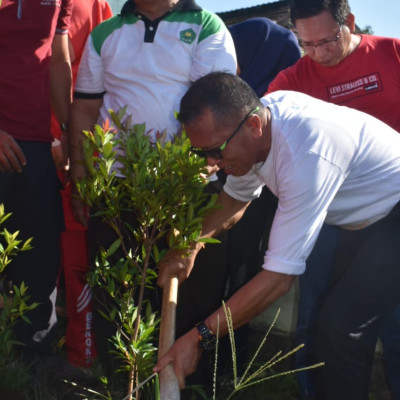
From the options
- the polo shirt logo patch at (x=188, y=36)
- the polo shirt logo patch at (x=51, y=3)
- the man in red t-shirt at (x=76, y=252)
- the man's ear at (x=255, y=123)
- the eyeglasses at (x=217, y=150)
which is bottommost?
the man in red t-shirt at (x=76, y=252)

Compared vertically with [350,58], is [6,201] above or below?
below

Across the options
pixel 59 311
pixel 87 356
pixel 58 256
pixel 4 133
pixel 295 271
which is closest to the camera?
pixel 295 271

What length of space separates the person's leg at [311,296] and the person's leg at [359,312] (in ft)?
2.22

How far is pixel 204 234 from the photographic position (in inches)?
123

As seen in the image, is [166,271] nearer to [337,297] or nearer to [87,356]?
[337,297]

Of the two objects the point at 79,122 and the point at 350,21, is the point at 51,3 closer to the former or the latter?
the point at 79,122

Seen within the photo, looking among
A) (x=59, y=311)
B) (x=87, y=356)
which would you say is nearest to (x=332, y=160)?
(x=87, y=356)

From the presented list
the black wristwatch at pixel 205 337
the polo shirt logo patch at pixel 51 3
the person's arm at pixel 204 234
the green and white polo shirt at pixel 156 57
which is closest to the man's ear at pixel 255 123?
the person's arm at pixel 204 234

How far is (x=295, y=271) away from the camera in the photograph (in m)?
2.66

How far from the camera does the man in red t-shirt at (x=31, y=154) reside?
11.1 feet

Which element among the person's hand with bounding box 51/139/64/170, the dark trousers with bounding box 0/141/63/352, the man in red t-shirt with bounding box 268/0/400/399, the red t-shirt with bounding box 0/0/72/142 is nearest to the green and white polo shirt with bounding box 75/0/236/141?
the red t-shirt with bounding box 0/0/72/142

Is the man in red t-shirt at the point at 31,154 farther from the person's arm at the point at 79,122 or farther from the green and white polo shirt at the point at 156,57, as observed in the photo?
the green and white polo shirt at the point at 156,57

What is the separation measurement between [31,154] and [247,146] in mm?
1238

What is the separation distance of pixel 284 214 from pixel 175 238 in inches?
17.5
